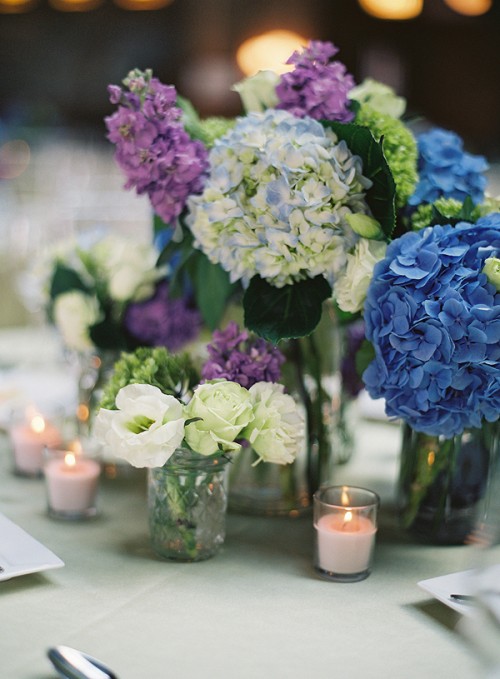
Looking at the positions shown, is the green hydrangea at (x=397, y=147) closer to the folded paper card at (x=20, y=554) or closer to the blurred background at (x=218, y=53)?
the folded paper card at (x=20, y=554)

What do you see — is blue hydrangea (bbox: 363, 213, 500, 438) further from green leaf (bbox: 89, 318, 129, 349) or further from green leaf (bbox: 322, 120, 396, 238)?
green leaf (bbox: 89, 318, 129, 349)

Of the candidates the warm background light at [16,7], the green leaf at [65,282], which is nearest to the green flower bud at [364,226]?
the green leaf at [65,282]

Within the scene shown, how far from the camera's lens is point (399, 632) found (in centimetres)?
79

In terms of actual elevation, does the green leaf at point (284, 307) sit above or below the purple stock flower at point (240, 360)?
above

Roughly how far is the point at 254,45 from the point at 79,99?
87.2 inches

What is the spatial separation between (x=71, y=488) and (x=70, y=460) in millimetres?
42

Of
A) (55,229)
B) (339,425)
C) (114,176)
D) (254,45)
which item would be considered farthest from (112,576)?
(254,45)

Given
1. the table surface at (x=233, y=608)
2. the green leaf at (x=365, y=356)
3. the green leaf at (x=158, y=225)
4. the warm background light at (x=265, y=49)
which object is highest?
the warm background light at (x=265, y=49)

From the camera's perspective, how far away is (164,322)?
124cm

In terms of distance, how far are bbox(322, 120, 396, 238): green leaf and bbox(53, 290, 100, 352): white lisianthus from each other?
510 millimetres

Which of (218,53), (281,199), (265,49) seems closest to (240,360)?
(281,199)

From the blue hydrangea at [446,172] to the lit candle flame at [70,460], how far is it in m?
0.49

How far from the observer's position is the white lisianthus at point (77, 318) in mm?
1312

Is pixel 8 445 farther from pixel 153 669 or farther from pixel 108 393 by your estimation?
pixel 153 669
